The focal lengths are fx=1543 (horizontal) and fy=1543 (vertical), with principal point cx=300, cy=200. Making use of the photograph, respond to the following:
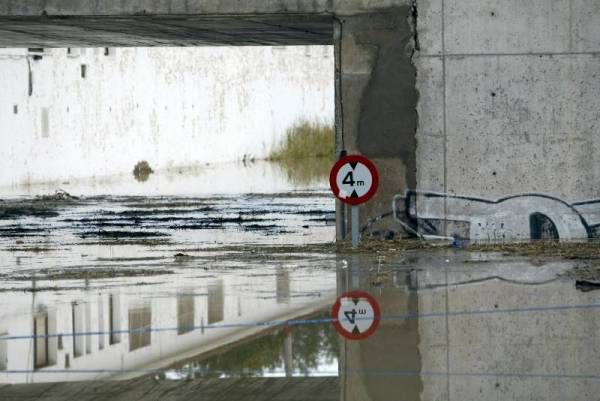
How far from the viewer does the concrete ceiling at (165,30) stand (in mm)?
17781

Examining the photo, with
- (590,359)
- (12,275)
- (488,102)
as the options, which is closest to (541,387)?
(590,359)

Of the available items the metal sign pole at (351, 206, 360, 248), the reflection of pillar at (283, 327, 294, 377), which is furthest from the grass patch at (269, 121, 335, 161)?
the reflection of pillar at (283, 327, 294, 377)

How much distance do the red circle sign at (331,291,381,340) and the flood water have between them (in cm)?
9

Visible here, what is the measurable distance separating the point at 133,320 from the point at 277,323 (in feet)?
3.77

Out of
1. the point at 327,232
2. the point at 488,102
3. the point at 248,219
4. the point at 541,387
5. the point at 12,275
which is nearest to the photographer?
the point at 541,387

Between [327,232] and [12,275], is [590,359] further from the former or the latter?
[327,232]

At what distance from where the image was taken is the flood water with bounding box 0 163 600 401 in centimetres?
837

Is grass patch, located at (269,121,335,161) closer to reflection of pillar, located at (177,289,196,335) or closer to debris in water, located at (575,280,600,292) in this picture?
debris in water, located at (575,280,600,292)

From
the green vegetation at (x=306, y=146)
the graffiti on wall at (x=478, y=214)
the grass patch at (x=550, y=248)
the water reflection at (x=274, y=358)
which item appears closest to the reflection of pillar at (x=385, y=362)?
the water reflection at (x=274, y=358)

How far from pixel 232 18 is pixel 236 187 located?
19.3 meters

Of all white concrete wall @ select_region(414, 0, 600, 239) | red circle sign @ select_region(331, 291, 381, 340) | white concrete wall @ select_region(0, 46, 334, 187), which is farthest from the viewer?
white concrete wall @ select_region(0, 46, 334, 187)

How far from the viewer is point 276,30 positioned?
19438mm

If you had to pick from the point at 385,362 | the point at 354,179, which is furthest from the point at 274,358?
the point at 354,179

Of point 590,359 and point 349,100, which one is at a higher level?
point 349,100
